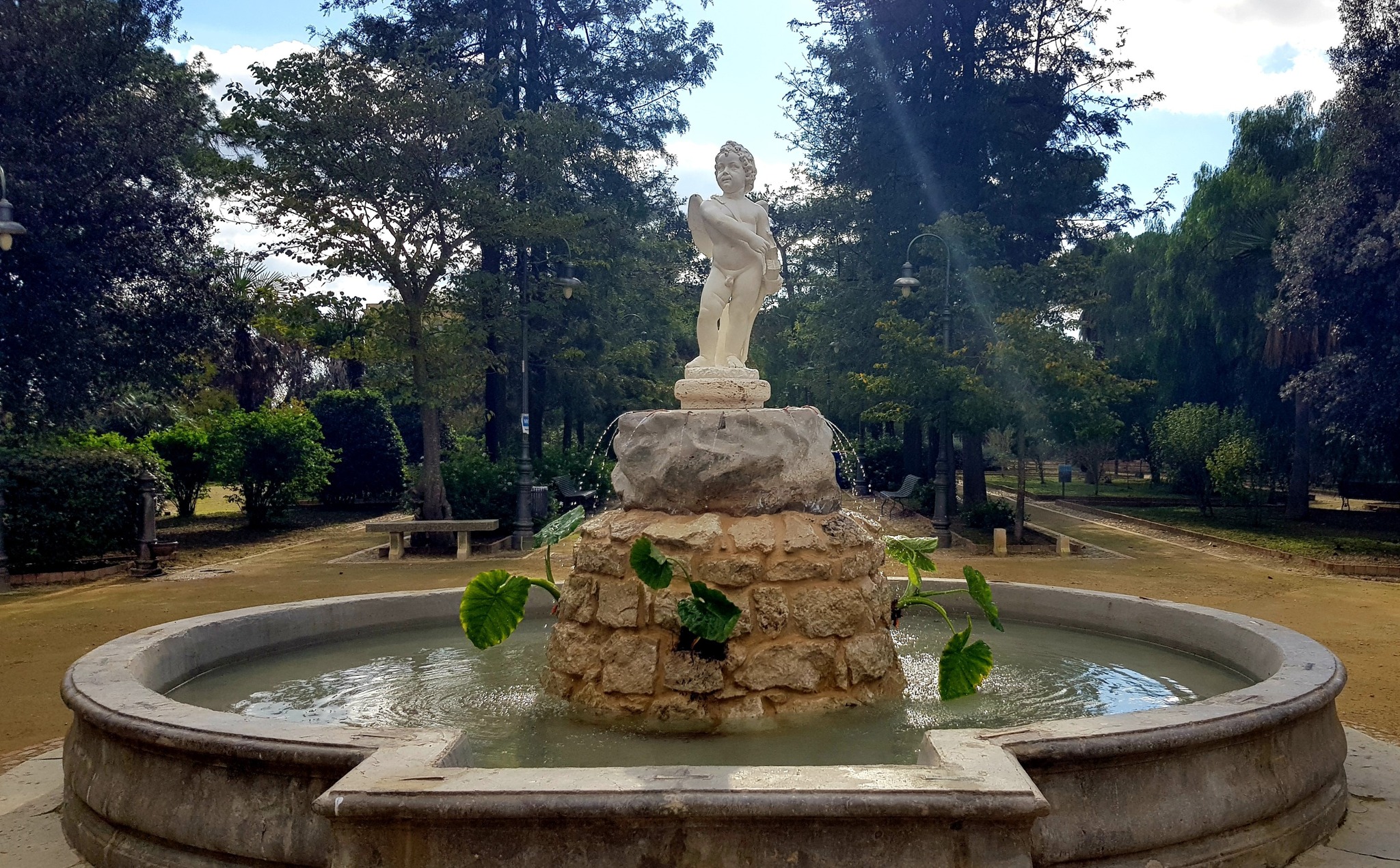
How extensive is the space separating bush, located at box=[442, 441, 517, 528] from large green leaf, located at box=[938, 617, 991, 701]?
44.6 feet

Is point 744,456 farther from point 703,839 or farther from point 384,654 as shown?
point 384,654

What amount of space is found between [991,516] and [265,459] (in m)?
14.8

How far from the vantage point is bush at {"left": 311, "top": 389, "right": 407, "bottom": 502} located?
2534 cm

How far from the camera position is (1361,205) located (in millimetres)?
16734

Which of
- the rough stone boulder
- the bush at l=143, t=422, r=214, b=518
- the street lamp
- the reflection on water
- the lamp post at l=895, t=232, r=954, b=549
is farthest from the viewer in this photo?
the bush at l=143, t=422, r=214, b=518

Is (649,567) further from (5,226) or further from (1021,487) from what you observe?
(1021,487)

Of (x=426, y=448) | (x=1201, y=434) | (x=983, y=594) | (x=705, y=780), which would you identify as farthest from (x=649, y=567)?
(x=1201, y=434)

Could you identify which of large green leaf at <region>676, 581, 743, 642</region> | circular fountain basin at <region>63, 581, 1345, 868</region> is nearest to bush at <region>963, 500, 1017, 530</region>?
circular fountain basin at <region>63, 581, 1345, 868</region>

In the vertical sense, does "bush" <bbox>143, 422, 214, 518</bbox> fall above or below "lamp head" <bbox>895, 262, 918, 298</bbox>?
below

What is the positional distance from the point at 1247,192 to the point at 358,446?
22440 mm

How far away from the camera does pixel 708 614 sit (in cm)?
521

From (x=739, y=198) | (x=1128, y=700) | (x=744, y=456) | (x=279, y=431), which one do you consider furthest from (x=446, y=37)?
(x=1128, y=700)

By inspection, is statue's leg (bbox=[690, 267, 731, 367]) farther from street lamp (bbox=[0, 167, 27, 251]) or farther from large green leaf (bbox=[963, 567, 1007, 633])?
street lamp (bbox=[0, 167, 27, 251])

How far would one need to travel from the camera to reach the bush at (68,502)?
536 inches
